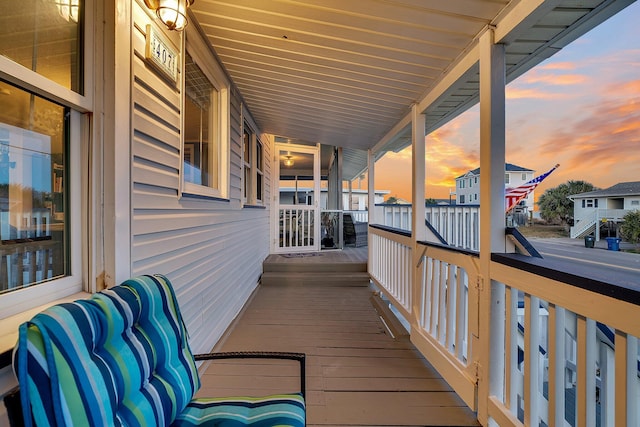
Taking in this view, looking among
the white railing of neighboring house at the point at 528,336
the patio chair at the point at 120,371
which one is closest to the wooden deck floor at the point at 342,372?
the white railing of neighboring house at the point at 528,336

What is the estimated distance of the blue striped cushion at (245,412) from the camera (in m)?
1.11

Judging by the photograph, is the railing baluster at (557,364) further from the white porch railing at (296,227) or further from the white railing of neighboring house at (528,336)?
the white porch railing at (296,227)

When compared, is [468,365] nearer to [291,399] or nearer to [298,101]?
[291,399]

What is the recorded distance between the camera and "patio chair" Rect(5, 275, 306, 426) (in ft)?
2.27

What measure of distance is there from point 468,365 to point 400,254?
5.26ft

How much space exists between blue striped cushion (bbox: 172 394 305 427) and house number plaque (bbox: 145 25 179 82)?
168 cm

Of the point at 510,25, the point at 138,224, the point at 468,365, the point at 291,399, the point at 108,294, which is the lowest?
the point at 468,365

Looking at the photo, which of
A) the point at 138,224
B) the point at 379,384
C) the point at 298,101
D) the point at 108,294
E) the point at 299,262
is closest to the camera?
the point at 108,294

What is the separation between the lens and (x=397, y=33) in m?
Result: 1.85

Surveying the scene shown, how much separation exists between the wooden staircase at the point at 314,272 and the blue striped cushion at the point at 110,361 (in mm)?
3435

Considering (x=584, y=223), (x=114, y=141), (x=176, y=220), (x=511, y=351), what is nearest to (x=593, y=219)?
(x=584, y=223)

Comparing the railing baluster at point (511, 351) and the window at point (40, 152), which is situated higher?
the window at point (40, 152)

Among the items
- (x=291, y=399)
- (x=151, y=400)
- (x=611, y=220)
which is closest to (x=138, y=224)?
(x=151, y=400)

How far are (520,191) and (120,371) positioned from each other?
2.16 metres
